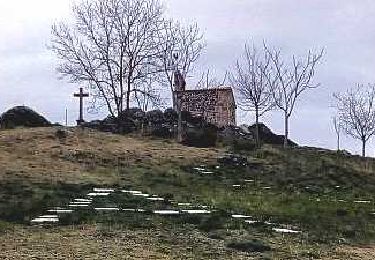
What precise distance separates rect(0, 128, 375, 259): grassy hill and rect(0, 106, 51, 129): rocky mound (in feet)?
11.1

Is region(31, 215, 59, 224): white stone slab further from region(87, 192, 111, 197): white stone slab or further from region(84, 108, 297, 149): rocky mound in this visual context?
region(84, 108, 297, 149): rocky mound

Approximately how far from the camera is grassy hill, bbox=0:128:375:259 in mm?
8875

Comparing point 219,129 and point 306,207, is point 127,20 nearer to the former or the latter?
point 219,129

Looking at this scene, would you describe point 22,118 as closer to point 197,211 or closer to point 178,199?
point 178,199

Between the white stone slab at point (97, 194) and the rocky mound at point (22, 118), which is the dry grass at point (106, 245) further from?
the rocky mound at point (22, 118)

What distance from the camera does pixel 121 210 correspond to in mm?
12242

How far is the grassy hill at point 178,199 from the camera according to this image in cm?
888

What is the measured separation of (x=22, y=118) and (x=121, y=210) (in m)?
17.9

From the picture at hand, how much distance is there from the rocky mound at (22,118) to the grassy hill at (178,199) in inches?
133

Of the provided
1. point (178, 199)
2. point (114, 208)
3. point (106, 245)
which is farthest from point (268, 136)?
point (106, 245)

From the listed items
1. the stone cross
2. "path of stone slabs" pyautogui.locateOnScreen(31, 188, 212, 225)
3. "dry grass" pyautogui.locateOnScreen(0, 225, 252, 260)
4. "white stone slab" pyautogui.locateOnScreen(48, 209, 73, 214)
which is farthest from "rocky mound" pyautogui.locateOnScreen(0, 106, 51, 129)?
"dry grass" pyautogui.locateOnScreen(0, 225, 252, 260)

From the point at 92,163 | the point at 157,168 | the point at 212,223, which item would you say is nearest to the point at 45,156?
the point at 92,163

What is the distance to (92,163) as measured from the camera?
21031 millimetres

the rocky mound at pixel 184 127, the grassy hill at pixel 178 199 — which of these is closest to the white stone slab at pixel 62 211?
the grassy hill at pixel 178 199
